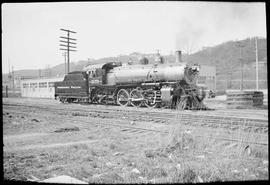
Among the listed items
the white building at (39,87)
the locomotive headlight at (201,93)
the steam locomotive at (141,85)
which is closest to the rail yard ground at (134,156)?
the steam locomotive at (141,85)

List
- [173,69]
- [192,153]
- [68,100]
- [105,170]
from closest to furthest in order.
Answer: [105,170], [192,153], [173,69], [68,100]

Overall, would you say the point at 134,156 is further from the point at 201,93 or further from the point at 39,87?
the point at 39,87

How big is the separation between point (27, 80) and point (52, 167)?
128 feet

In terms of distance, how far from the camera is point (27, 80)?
41.1m

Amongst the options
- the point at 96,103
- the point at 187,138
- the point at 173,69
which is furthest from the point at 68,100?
the point at 187,138

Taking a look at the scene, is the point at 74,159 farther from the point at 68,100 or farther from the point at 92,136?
the point at 68,100

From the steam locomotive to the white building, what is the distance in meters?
14.0

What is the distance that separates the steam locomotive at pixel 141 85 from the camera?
17.2 m

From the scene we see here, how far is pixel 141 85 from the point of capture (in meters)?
18.5

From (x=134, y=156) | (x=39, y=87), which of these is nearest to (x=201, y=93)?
(x=134, y=156)

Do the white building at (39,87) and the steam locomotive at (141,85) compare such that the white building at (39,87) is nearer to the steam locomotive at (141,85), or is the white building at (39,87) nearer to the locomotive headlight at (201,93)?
the steam locomotive at (141,85)

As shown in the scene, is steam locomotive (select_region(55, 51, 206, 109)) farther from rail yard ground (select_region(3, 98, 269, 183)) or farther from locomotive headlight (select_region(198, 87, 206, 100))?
rail yard ground (select_region(3, 98, 269, 183))

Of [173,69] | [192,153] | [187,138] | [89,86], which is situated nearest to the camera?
[192,153]

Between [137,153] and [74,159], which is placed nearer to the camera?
[74,159]
